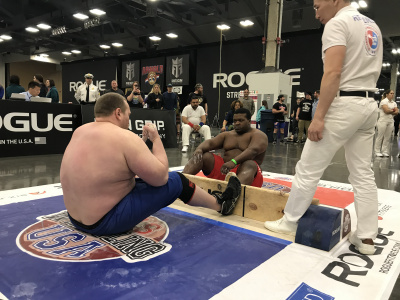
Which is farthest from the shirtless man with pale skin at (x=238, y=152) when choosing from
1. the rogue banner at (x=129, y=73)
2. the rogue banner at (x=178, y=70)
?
the rogue banner at (x=129, y=73)

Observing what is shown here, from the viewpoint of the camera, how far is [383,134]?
7.46 meters

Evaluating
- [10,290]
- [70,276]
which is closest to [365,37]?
[70,276]

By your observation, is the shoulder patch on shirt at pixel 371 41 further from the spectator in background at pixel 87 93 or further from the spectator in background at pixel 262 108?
the spectator in background at pixel 262 108

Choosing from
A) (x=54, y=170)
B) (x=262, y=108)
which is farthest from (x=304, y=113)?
(x=54, y=170)

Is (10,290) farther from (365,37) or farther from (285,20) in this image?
(285,20)

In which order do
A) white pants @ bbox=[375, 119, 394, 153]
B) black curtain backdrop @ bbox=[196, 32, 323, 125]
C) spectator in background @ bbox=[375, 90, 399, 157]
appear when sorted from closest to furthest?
spectator in background @ bbox=[375, 90, 399, 157], white pants @ bbox=[375, 119, 394, 153], black curtain backdrop @ bbox=[196, 32, 323, 125]

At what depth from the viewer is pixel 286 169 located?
17.5 ft

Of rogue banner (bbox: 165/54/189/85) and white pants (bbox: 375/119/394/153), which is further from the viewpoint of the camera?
→ rogue banner (bbox: 165/54/189/85)

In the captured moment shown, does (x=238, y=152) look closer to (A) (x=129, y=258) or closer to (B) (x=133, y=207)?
(B) (x=133, y=207)

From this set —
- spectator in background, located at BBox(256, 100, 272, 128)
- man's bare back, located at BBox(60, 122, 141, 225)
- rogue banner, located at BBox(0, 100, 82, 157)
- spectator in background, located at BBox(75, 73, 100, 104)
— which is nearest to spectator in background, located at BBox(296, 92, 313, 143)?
spectator in background, located at BBox(256, 100, 272, 128)

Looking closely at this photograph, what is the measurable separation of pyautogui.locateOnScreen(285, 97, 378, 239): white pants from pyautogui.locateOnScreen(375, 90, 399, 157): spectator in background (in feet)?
20.0

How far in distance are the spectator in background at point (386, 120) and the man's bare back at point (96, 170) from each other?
7162 millimetres

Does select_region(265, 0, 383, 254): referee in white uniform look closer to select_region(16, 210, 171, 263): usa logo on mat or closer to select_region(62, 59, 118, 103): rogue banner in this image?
select_region(16, 210, 171, 263): usa logo on mat

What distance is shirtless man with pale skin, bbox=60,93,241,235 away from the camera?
1.85 m
